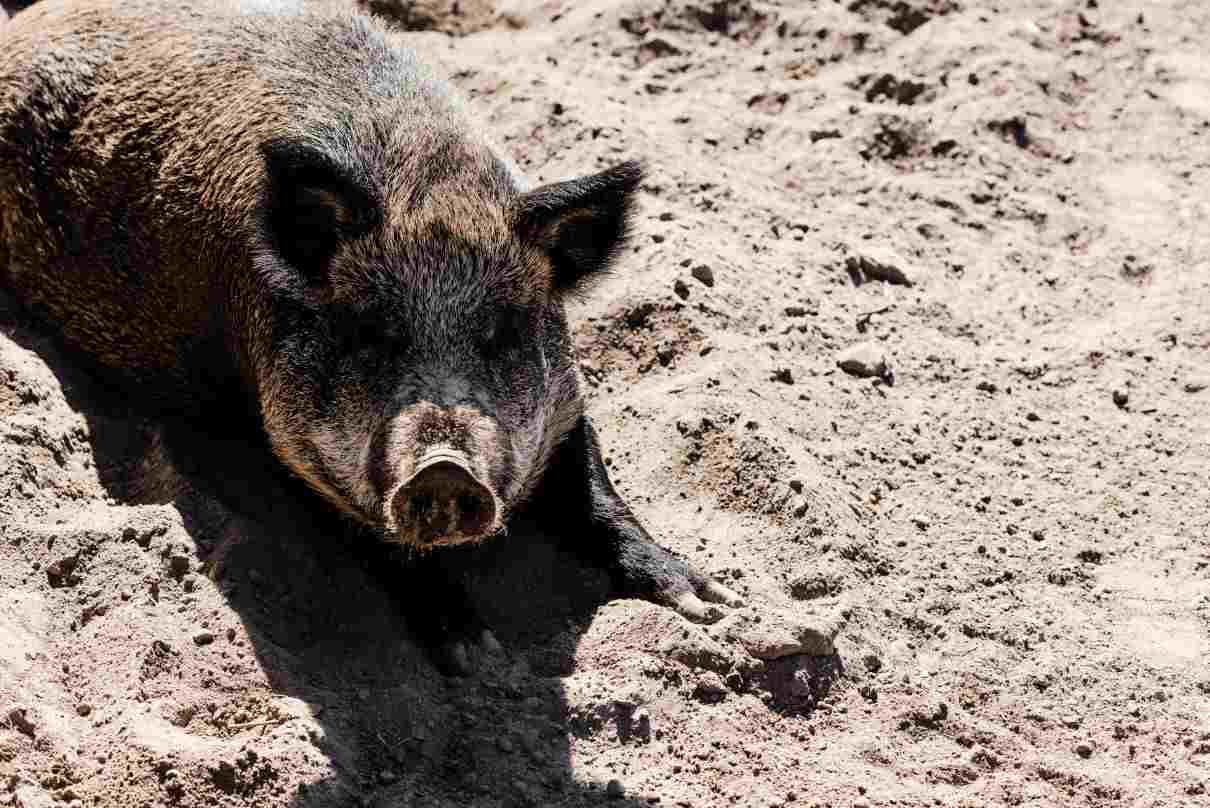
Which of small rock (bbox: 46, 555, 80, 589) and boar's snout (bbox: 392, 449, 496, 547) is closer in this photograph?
boar's snout (bbox: 392, 449, 496, 547)

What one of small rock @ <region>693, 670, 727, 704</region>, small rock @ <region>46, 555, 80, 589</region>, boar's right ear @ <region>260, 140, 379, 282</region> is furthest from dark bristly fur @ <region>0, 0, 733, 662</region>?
small rock @ <region>46, 555, 80, 589</region>

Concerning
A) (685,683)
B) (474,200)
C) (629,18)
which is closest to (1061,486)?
(685,683)

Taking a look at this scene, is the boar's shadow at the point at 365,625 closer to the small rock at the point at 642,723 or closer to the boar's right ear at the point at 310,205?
the small rock at the point at 642,723

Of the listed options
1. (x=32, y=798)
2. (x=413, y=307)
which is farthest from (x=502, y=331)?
(x=32, y=798)

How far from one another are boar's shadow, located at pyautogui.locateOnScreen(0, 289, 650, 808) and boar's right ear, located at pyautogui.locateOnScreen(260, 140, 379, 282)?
2.84 ft

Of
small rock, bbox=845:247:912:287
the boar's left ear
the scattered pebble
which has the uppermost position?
the boar's left ear

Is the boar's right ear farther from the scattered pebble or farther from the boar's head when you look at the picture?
the scattered pebble

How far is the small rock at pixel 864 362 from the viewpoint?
575 centimetres

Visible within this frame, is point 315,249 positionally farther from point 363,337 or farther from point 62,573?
point 62,573

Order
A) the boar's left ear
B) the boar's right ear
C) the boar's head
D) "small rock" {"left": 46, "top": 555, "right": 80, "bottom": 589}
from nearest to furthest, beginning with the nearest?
1. the boar's head
2. the boar's right ear
3. "small rock" {"left": 46, "top": 555, "right": 80, "bottom": 589}
4. the boar's left ear

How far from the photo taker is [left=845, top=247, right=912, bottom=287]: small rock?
624 cm

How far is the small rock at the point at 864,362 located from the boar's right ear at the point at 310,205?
2.01 meters

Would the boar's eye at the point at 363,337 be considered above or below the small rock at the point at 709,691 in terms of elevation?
above

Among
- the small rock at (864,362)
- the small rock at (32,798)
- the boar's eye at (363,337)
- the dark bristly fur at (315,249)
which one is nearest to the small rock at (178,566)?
the dark bristly fur at (315,249)
